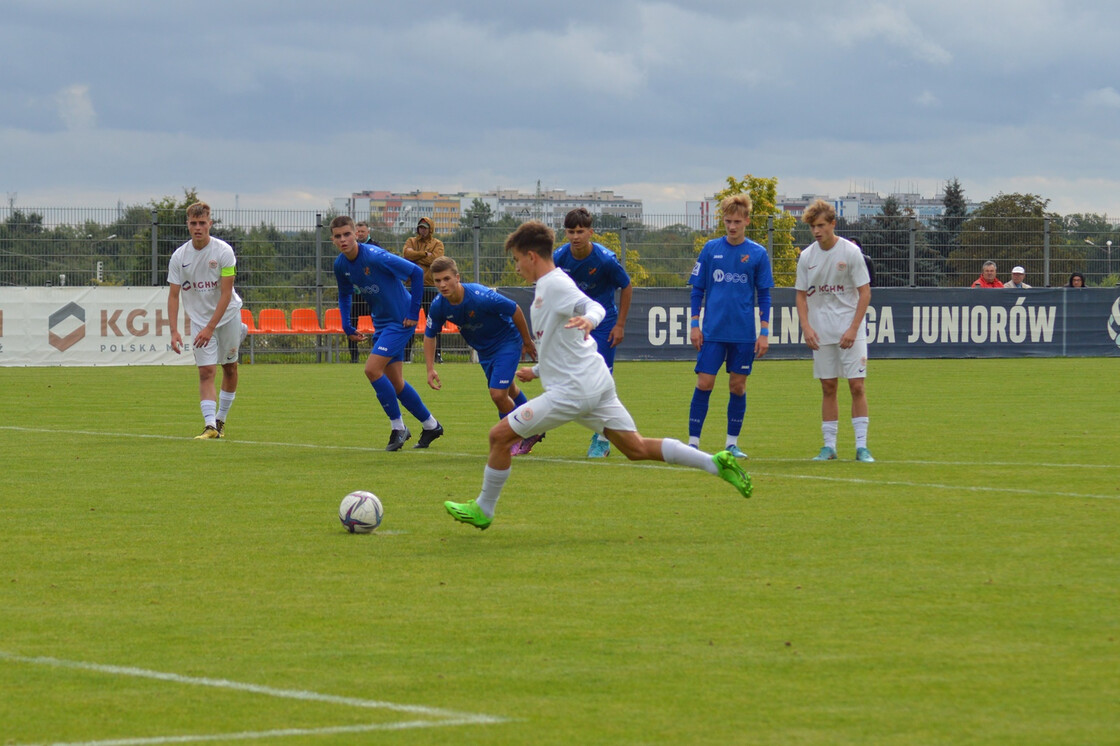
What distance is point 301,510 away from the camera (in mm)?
9156

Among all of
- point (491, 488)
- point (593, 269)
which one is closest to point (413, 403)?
point (593, 269)

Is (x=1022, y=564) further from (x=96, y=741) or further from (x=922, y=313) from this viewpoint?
(x=922, y=313)

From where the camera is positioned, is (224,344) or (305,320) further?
(305,320)

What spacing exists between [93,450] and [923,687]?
32.7ft

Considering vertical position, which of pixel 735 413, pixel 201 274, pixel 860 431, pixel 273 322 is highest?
pixel 201 274

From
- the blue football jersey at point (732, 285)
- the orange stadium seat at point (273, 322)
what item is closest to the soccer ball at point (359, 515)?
the blue football jersey at point (732, 285)

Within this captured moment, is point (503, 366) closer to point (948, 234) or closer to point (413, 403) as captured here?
point (413, 403)

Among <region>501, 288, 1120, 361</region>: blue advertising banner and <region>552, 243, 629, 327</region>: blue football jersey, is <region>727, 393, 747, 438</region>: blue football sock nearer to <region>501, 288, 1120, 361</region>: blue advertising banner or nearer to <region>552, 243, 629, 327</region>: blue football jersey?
<region>552, 243, 629, 327</region>: blue football jersey

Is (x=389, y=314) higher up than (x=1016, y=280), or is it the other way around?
(x=1016, y=280)

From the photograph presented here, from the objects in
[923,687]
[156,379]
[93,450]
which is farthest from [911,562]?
[156,379]

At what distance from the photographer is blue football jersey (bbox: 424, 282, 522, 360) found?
1225 cm

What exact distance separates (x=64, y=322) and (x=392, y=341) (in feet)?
58.7

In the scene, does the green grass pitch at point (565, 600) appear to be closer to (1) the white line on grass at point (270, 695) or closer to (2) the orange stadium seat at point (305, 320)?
(1) the white line on grass at point (270, 695)

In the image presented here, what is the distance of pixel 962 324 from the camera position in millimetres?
32719
